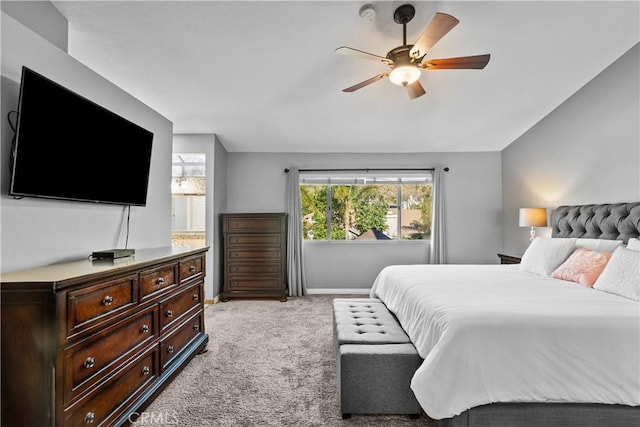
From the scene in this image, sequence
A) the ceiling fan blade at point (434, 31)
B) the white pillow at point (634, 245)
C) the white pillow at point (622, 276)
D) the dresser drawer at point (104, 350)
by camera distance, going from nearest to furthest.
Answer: the dresser drawer at point (104, 350), the ceiling fan blade at point (434, 31), the white pillow at point (622, 276), the white pillow at point (634, 245)

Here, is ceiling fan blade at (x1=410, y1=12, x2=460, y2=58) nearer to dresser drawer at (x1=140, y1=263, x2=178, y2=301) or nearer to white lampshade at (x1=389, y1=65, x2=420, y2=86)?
white lampshade at (x1=389, y1=65, x2=420, y2=86)

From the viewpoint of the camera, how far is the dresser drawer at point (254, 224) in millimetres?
4730

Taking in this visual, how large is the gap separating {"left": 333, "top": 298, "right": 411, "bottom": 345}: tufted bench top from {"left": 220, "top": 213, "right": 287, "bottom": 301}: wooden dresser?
1.99m

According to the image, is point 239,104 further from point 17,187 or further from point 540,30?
point 540,30

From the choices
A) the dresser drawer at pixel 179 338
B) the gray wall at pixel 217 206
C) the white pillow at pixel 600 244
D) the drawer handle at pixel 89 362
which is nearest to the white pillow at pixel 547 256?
the white pillow at pixel 600 244

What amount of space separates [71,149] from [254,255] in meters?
3.03

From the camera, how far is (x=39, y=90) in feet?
5.51

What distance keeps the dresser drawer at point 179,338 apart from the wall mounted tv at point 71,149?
1.07 metres

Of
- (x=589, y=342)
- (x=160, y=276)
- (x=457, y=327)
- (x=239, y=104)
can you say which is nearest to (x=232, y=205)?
(x=239, y=104)

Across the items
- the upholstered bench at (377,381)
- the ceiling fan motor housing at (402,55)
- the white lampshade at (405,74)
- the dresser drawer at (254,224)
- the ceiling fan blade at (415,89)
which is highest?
the ceiling fan motor housing at (402,55)

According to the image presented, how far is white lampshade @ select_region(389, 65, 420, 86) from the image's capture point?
230cm

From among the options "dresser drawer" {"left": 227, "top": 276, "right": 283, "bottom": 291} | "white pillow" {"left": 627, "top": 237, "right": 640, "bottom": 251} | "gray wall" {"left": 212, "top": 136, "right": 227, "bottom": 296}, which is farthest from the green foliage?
"white pillow" {"left": 627, "top": 237, "right": 640, "bottom": 251}

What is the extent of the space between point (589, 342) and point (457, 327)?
1.99ft

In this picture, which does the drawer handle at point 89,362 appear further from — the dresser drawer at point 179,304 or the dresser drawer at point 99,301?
the dresser drawer at point 179,304
